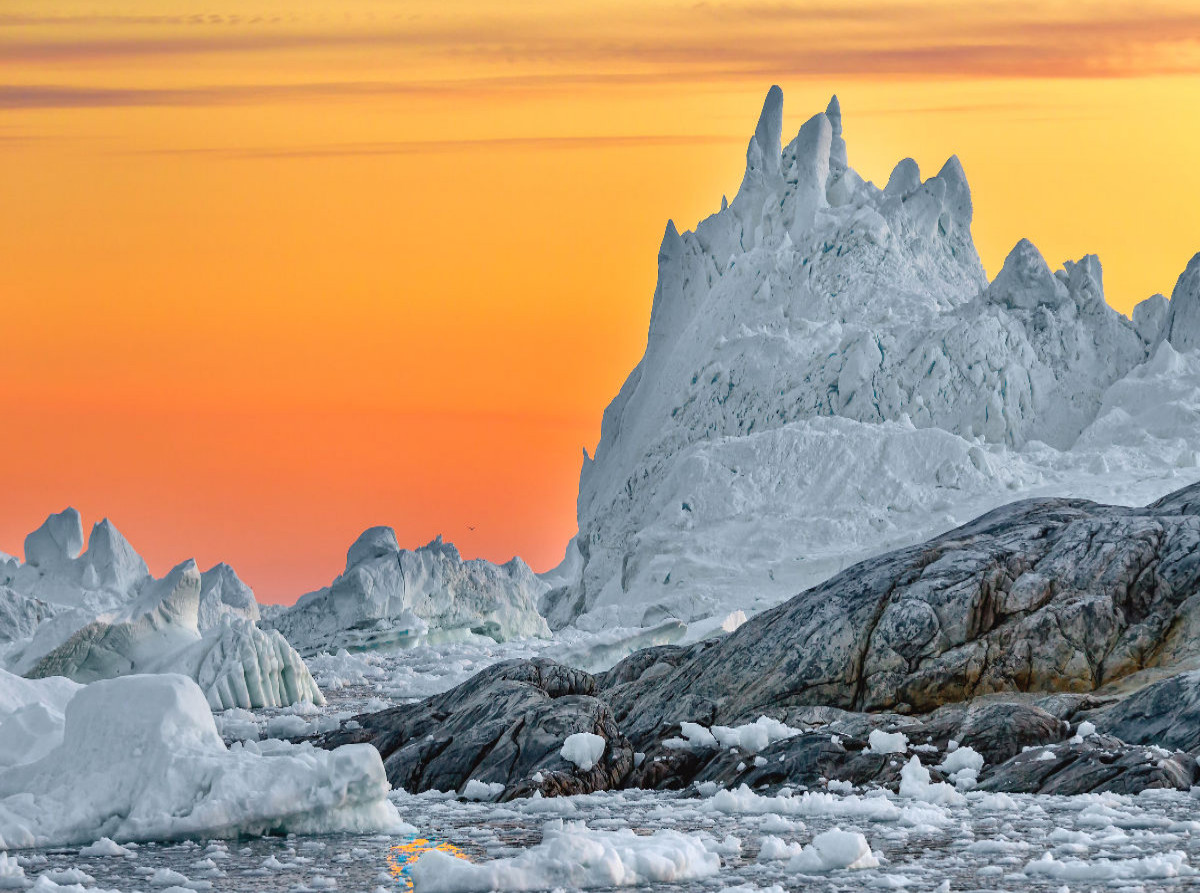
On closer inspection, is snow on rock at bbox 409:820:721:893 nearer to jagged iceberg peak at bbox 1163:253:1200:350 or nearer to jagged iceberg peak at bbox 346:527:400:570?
jagged iceberg peak at bbox 346:527:400:570

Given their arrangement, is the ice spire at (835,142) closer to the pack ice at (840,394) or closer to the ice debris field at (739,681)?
the pack ice at (840,394)

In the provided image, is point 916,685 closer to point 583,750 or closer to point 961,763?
point 961,763

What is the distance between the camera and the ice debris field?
15414 millimetres

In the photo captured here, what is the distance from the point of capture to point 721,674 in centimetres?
2633

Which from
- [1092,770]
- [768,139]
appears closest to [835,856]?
[1092,770]

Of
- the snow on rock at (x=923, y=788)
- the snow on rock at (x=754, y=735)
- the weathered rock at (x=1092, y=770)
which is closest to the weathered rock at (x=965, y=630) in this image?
the snow on rock at (x=754, y=735)

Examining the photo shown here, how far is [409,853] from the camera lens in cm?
1616

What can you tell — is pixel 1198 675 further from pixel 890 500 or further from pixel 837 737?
pixel 890 500

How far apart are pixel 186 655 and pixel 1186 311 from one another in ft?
165

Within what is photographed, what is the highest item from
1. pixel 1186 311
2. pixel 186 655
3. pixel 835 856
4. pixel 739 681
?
pixel 1186 311

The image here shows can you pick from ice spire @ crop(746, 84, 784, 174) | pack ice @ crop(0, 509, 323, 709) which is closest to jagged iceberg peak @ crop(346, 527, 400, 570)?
pack ice @ crop(0, 509, 323, 709)

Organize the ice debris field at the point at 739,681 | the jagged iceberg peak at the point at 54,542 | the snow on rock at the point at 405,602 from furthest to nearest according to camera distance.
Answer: the jagged iceberg peak at the point at 54,542, the snow on rock at the point at 405,602, the ice debris field at the point at 739,681

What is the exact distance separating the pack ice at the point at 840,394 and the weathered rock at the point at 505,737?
29063 millimetres

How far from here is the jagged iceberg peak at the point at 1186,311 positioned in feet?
227
